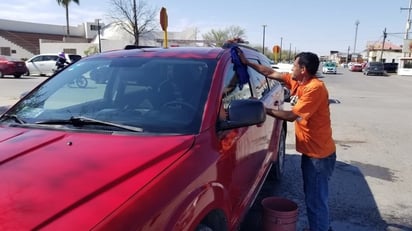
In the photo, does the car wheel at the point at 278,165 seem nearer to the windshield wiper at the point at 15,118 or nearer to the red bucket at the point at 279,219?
the red bucket at the point at 279,219

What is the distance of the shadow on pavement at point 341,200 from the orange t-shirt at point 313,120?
96cm

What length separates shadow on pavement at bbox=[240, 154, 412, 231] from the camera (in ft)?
13.5

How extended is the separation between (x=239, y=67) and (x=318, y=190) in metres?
1.30

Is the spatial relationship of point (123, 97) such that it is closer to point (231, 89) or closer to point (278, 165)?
point (231, 89)

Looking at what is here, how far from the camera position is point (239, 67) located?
11.6 feet

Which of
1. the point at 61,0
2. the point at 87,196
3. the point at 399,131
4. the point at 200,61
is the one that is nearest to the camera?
the point at 87,196

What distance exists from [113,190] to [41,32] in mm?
66289

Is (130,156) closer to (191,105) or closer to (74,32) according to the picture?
(191,105)

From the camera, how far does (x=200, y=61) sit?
10.2 feet

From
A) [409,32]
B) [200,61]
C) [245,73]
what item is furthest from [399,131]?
[409,32]

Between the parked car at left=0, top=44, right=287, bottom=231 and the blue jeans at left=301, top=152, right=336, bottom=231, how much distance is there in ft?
1.55

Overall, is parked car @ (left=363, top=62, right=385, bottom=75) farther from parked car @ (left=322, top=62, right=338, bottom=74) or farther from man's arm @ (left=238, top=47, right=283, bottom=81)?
man's arm @ (left=238, top=47, right=283, bottom=81)

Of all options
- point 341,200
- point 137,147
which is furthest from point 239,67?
point 341,200

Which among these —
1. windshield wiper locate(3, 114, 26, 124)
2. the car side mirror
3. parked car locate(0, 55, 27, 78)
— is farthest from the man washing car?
parked car locate(0, 55, 27, 78)
